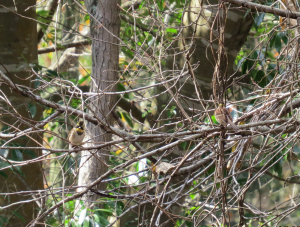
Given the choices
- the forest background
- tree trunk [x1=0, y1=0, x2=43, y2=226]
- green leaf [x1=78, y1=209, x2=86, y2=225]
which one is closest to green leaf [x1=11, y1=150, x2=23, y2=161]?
the forest background

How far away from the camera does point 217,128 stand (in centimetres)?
117

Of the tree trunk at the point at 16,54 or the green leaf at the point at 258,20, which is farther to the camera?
the tree trunk at the point at 16,54

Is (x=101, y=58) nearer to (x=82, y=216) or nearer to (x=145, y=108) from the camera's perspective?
(x=145, y=108)

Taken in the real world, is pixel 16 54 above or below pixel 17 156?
above

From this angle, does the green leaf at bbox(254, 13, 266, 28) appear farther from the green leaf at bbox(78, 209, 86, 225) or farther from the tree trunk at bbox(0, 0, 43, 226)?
the tree trunk at bbox(0, 0, 43, 226)

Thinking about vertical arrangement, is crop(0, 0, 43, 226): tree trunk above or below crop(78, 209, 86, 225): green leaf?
above

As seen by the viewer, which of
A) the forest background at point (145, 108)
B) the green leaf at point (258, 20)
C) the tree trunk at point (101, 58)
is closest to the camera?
the forest background at point (145, 108)

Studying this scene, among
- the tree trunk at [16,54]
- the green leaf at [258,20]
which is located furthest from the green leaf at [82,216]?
the green leaf at [258,20]

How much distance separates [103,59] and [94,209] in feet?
3.03

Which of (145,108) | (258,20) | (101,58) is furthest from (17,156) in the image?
(258,20)

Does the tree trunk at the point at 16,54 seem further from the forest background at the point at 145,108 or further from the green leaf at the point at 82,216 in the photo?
the green leaf at the point at 82,216

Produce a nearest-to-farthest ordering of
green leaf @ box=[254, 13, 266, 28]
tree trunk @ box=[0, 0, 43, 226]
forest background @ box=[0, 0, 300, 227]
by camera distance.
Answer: forest background @ box=[0, 0, 300, 227]
green leaf @ box=[254, 13, 266, 28]
tree trunk @ box=[0, 0, 43, 226]

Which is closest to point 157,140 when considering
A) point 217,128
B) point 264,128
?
point 217,128

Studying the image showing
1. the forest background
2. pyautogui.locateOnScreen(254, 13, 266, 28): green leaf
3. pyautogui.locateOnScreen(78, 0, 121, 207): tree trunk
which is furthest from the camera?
pyautogui.locateOnScreen(254, 13, 266, 28): green leaf
